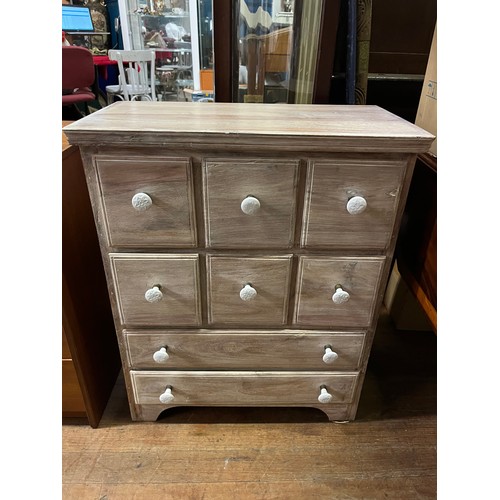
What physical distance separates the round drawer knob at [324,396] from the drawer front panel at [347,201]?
1.53 feet

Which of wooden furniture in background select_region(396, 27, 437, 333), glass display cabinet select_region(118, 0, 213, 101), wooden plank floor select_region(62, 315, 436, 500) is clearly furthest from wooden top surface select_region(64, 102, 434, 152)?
glass display cabinet select_region(118, 0, 213, 101)

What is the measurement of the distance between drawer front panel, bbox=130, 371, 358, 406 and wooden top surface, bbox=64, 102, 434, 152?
0.65 meters

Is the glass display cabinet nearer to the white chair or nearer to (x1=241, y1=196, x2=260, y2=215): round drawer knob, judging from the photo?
the white chair

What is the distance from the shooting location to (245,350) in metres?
1.01

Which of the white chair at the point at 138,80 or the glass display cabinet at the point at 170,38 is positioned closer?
the white chair at the point at 138,80

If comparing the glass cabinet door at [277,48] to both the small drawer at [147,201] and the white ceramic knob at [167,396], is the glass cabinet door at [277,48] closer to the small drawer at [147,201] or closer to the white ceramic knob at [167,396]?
the small drawer at [147,201]

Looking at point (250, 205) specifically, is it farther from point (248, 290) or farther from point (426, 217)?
point (426, 217)

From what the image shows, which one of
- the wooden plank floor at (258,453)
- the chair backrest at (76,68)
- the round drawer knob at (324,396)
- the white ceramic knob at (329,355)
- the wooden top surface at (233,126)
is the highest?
the chair backrest at (76,68)

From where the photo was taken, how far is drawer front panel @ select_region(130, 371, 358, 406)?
105 cm

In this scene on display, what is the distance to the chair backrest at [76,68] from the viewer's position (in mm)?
3312

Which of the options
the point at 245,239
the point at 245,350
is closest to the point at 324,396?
the point at 245,350

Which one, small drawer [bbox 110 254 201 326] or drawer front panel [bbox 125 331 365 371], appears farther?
drawer front panel [bbox 125 331 365 371]

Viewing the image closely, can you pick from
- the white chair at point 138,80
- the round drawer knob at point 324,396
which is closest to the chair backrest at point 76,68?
the white chair at point 138,80

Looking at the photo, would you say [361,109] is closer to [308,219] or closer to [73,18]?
[308,219]
